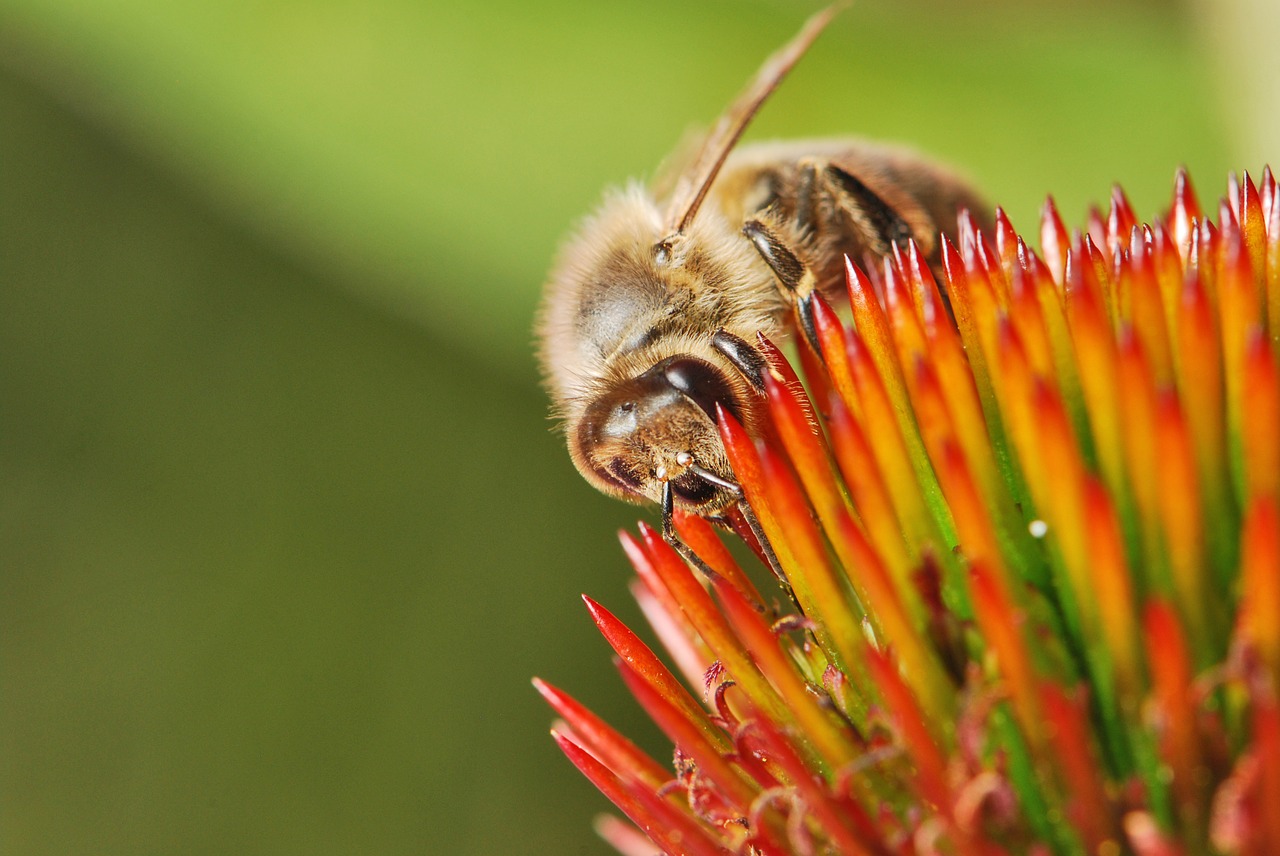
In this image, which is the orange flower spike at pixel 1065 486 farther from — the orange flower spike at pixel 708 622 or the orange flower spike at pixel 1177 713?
the orange flower spike at pixel 708 622

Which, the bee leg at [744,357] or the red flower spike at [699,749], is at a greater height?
the bee leg at [744,357]

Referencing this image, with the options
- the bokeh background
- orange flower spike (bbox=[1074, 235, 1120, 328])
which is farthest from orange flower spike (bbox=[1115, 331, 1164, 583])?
the bokeh background

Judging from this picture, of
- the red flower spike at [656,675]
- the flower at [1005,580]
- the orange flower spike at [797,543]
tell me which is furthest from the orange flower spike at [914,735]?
the red flower spike at [656,675]

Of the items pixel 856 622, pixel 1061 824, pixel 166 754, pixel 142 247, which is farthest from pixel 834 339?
pixel 142 247

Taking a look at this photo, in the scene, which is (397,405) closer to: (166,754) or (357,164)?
(357,164)

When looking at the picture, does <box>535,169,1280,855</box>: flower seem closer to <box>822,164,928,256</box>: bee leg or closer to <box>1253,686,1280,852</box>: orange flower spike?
<box>1253,686,1280,852</box>: orange flower spike

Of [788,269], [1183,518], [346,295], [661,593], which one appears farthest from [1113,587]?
[346,295]

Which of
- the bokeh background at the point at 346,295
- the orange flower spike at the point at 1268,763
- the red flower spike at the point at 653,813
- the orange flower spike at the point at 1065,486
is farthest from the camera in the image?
the bokeh background at the point at 346,295
